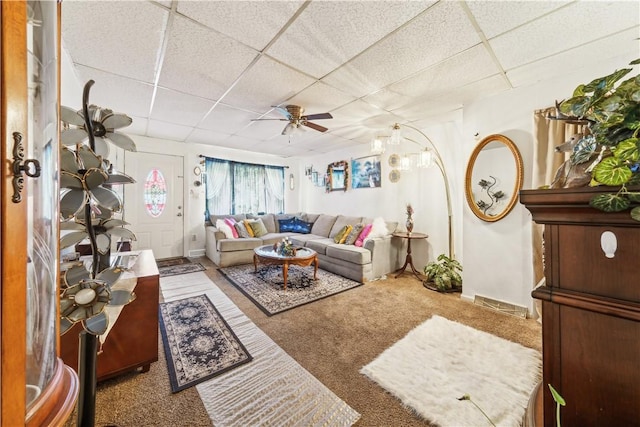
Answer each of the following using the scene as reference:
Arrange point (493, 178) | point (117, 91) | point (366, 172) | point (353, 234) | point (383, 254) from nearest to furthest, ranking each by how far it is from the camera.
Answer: point (117, 91) → point (493, 178) → point (383, 254) → point (353, 234) → point (366, 172)

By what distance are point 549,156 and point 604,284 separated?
2.41 meters

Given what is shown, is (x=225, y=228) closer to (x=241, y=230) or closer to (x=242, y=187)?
(x=241, y=230)

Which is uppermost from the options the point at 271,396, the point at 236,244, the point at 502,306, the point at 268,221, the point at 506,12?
the point at 506,12

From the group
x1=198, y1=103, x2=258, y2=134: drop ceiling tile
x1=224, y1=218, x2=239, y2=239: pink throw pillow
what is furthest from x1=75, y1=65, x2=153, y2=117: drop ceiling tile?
x1=224, y1=218, x2=239, y2=239: pink throw pillow

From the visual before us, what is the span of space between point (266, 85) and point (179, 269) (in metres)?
3.33

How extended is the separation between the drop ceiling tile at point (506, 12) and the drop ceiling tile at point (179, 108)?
2685 mm

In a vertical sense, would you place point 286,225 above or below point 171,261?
above

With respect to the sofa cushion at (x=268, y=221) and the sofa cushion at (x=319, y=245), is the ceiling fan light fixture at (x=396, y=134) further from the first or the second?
the sofa cushion at (x=268, y=221)

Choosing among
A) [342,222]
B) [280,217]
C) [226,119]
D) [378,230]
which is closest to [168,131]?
[226,119]

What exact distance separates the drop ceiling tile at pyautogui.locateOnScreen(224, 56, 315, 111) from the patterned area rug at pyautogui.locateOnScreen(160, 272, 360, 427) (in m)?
2.38

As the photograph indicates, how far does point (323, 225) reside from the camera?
5191mm

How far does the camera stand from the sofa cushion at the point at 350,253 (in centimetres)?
353

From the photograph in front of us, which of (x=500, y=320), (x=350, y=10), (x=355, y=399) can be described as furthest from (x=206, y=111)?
(x=500, y=320)

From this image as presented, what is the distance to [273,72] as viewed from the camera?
2.20 meters
